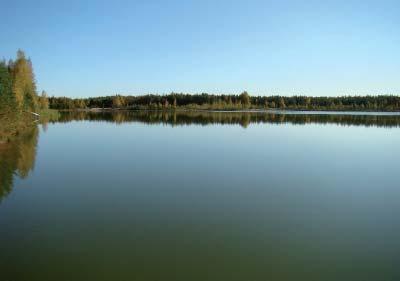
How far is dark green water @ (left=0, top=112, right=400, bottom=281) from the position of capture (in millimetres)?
4691

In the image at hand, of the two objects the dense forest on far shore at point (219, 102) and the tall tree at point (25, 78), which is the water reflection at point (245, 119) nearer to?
the tall tree at point (25, 78)

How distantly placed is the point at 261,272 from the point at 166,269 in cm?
130

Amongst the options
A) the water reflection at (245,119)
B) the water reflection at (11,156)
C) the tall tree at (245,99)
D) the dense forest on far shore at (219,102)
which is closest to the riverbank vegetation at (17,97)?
the water reflection at (11,156)

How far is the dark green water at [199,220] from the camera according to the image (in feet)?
15.4

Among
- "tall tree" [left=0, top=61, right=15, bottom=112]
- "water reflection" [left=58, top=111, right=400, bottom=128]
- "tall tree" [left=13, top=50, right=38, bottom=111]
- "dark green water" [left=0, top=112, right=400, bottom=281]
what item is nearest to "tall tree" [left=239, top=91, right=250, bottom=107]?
"water reflection" [left=58, top=111, right=400, bottom=128]

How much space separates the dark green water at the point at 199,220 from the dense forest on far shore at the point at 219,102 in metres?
91.6

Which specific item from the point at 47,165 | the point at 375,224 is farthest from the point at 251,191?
the point at 47,165

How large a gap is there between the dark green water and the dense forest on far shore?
91624mm

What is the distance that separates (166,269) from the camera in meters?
4.64

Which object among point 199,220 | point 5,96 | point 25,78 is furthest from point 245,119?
point 199,220

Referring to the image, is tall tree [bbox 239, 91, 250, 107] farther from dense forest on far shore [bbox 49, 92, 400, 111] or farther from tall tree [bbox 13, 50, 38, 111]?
tall tree [bbox 13, 50, 38, 111]

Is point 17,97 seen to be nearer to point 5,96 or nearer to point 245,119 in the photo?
point 5,96

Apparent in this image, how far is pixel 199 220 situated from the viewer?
643 centimetres

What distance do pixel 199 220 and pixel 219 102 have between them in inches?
4052
